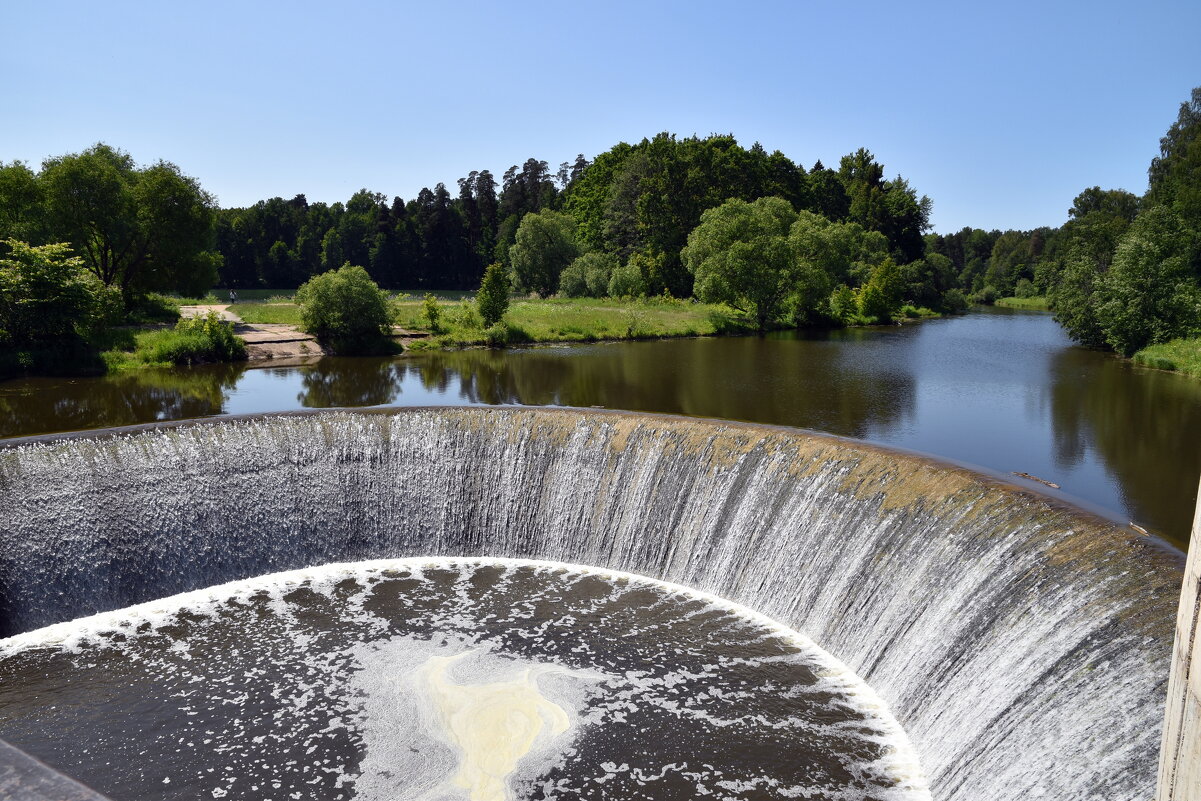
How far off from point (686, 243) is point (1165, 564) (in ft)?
169

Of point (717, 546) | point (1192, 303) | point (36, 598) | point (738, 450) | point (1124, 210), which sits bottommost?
point (36, 598)

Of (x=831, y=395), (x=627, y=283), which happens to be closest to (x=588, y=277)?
(x=627, y=283)

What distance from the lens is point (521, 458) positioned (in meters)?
15.5

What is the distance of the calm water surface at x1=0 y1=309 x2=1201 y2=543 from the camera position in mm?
16516

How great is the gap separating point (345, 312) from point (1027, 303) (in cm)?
7429

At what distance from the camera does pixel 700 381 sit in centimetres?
2648

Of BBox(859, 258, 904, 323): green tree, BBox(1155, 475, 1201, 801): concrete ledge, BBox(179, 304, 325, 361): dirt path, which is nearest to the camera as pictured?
BBox(1155, 475, 1201, 801): concrete ledge

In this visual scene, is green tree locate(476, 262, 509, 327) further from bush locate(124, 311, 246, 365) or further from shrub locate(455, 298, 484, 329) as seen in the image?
bush locate(124, 311, 246, 365)

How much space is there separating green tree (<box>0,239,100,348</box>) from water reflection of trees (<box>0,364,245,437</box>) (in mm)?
1927

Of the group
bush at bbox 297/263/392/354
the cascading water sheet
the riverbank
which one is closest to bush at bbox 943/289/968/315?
the riverbank

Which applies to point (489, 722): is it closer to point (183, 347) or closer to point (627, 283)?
point (183, 347)

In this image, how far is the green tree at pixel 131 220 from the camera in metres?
35.2

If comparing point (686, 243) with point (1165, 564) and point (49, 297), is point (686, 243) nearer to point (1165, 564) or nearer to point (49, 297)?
point (49, 297)

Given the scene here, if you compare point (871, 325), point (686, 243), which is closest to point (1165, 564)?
point (871, 325)
